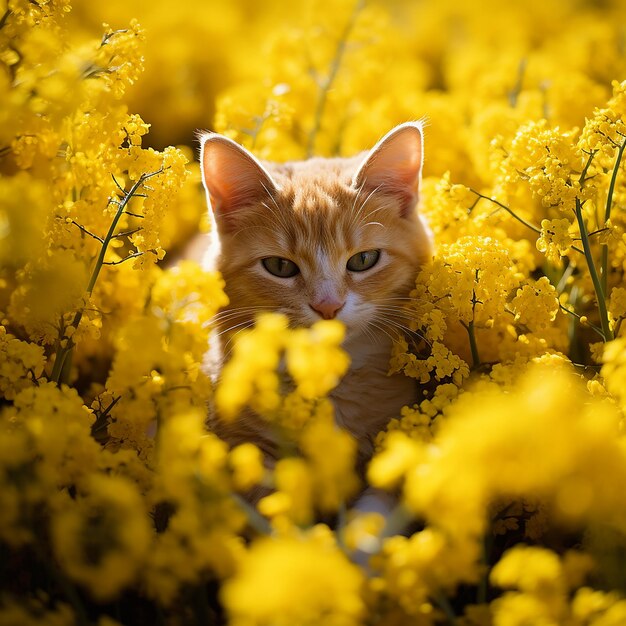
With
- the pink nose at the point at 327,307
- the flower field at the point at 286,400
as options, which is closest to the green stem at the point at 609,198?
the flower field at the point at 286,400

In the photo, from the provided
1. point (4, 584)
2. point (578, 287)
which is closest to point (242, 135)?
point (578, 287)

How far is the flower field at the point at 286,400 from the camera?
937 mm

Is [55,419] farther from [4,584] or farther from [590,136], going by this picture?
[590,136]

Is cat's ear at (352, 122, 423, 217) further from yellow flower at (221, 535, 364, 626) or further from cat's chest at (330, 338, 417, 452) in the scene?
yellow flower at (221, 535, 364, 626)

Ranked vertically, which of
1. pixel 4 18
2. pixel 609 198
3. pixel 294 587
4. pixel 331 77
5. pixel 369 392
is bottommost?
pixel 294 587

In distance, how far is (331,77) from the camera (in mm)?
2582

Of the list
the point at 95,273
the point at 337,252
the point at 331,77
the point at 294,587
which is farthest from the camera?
the point at 331,77

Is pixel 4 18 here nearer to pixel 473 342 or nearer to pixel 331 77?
pixel 473 342

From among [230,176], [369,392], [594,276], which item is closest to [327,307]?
[369,392]

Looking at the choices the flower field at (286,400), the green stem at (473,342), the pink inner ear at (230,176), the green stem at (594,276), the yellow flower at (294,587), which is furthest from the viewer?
the pink inner ear at (230,176)

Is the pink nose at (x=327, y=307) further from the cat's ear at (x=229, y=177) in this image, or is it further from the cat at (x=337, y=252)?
the cat's ear at (x=229, y=177)

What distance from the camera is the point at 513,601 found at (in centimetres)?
95

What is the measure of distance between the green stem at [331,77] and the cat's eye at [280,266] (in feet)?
3.27

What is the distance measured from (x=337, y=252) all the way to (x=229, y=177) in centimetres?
35
